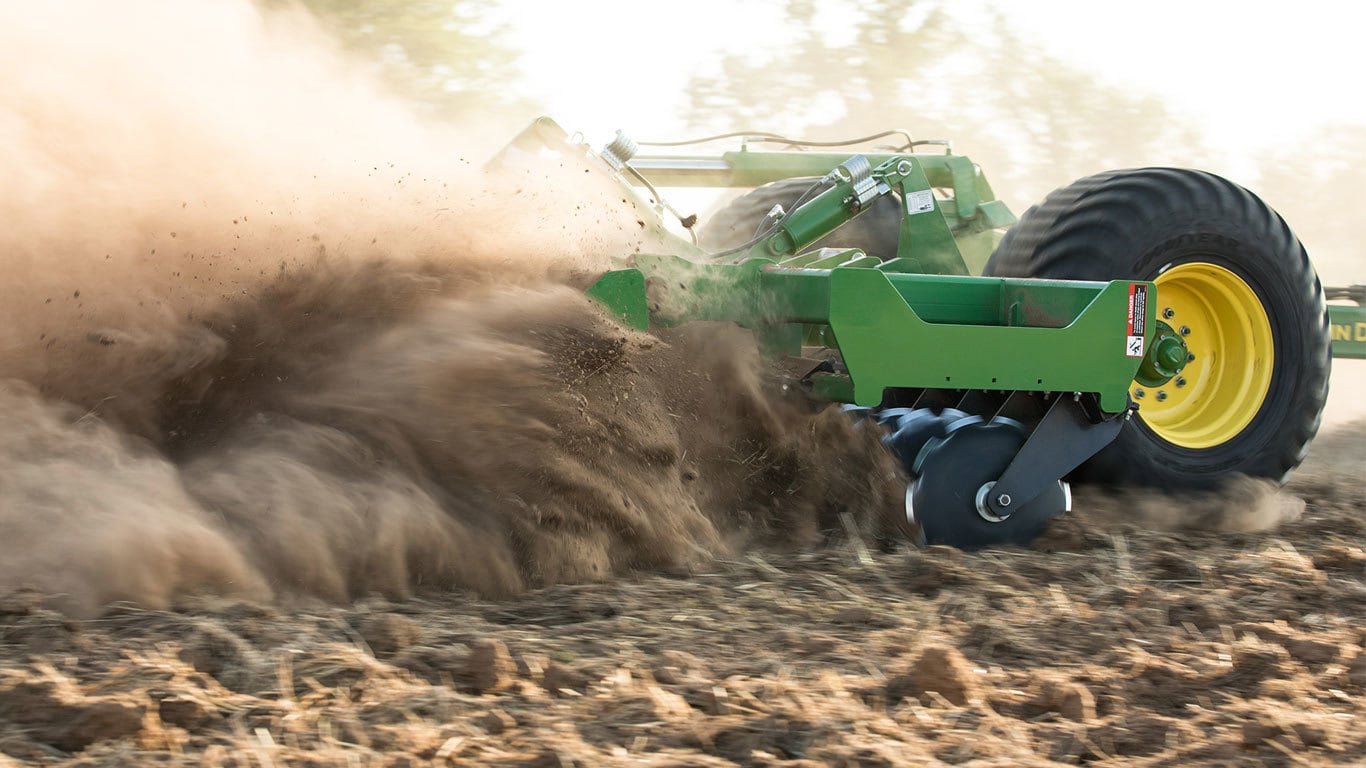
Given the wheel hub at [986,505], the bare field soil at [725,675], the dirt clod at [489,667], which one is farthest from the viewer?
the wheel hub at [986,505]

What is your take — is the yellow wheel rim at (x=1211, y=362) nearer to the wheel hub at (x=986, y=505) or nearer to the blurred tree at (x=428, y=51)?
the wheel hub at (x=986, y=505)

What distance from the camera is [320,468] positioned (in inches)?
135

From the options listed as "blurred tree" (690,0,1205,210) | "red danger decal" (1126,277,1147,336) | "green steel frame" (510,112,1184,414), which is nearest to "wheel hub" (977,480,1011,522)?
"green steel frame" (510,112,1184,414)

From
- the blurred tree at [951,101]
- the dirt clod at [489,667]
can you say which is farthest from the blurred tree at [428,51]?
the dirt clod at [489,667]

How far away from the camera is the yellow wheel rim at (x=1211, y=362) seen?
4.78 metres

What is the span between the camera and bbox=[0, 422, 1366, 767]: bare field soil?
221 cm

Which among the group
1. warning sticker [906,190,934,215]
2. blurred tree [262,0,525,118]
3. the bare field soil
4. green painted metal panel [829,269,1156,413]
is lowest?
the bare field soil

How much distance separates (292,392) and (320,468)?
33 cm

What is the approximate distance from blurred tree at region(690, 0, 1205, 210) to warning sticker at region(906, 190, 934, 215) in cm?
866

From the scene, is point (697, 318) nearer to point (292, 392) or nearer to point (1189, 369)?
point (292, 392)

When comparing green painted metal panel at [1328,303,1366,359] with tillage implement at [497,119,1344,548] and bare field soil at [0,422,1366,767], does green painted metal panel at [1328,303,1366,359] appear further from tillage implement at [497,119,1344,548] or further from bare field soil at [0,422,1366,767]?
bare field soil at [0,422,1366,767]

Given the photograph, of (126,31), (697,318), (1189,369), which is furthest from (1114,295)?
(126,31)

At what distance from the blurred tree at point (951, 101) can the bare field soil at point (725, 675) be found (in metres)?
11.4

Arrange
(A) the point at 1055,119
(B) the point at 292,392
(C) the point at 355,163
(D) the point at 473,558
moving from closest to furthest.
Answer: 1. (D) the point at 473,558
2. (B) the point at 292,392
3. (C) the point at 355,163
4. (A) the point at 1055,119
